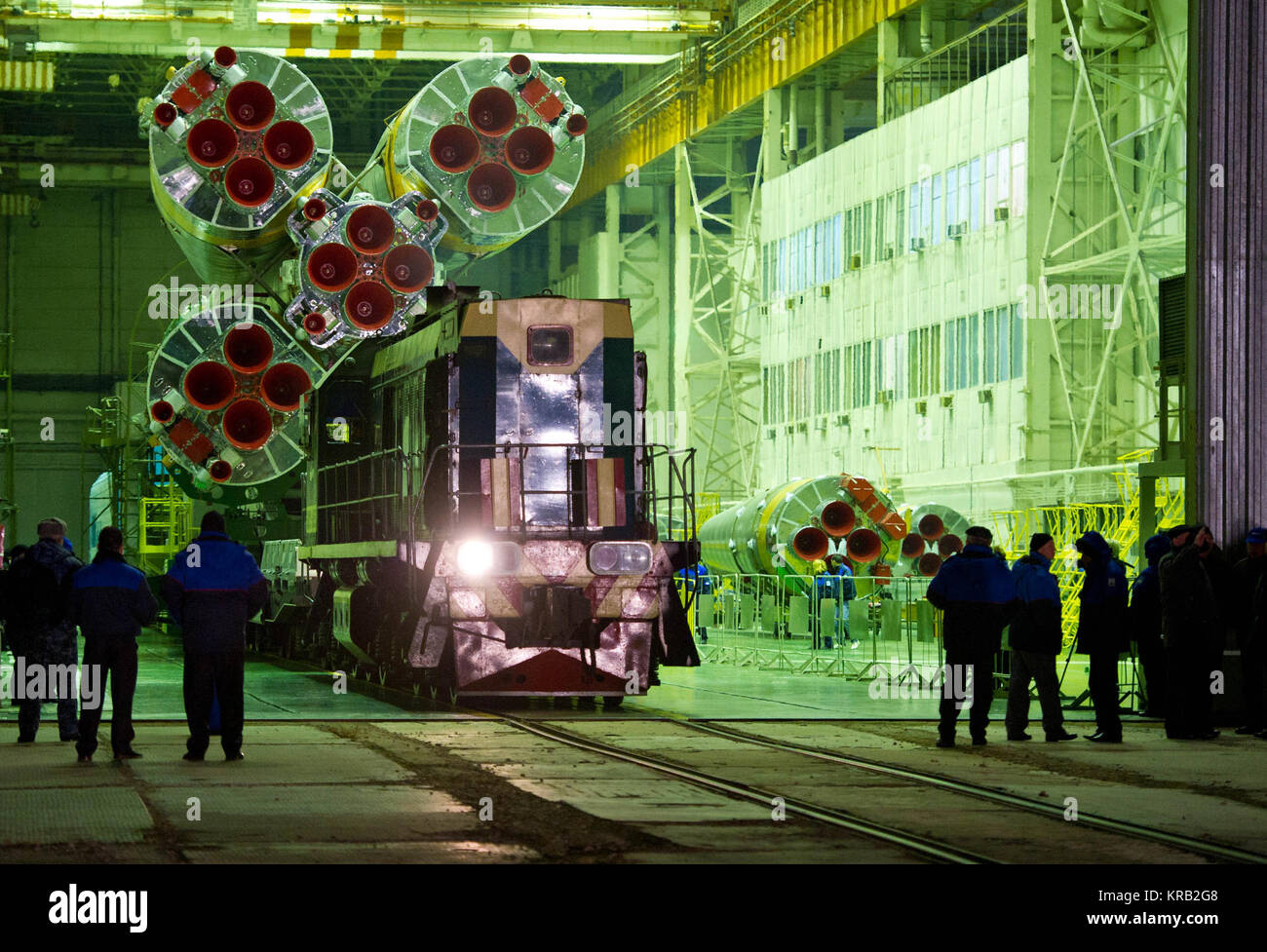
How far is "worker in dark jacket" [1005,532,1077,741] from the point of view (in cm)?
1498

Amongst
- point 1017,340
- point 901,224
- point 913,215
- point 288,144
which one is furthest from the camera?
point 901,224

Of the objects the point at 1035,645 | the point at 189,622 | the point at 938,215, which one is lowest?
the point at 1035,645

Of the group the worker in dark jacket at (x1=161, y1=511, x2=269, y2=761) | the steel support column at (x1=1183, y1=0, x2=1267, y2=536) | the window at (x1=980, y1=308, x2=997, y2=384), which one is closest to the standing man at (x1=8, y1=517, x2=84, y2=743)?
the worker in dark jacket at (x1=161, y1=511, x2=269, y2=761)

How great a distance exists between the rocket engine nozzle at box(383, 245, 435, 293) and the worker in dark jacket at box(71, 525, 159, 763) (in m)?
6.72

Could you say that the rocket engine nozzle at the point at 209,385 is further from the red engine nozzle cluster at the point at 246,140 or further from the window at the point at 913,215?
the window at the point at 913,215

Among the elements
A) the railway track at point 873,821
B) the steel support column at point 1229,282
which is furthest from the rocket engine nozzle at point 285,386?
the steel support column at point 1229,282

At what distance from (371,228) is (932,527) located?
16.0 m

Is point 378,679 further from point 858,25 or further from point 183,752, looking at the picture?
point 858,25

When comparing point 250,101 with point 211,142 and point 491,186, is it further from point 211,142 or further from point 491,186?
point 491,186

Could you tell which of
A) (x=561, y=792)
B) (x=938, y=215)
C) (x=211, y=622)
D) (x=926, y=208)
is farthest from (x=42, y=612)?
(x=926, y=208)

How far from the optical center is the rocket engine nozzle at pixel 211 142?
1919 cm

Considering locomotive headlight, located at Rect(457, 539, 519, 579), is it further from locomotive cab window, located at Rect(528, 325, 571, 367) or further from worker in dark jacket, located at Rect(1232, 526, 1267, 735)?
worker in dark jacket, located at Rect(1232, 526, 1267, 735)

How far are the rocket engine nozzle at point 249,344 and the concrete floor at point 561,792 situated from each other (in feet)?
13.8

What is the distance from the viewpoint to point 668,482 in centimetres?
2608
